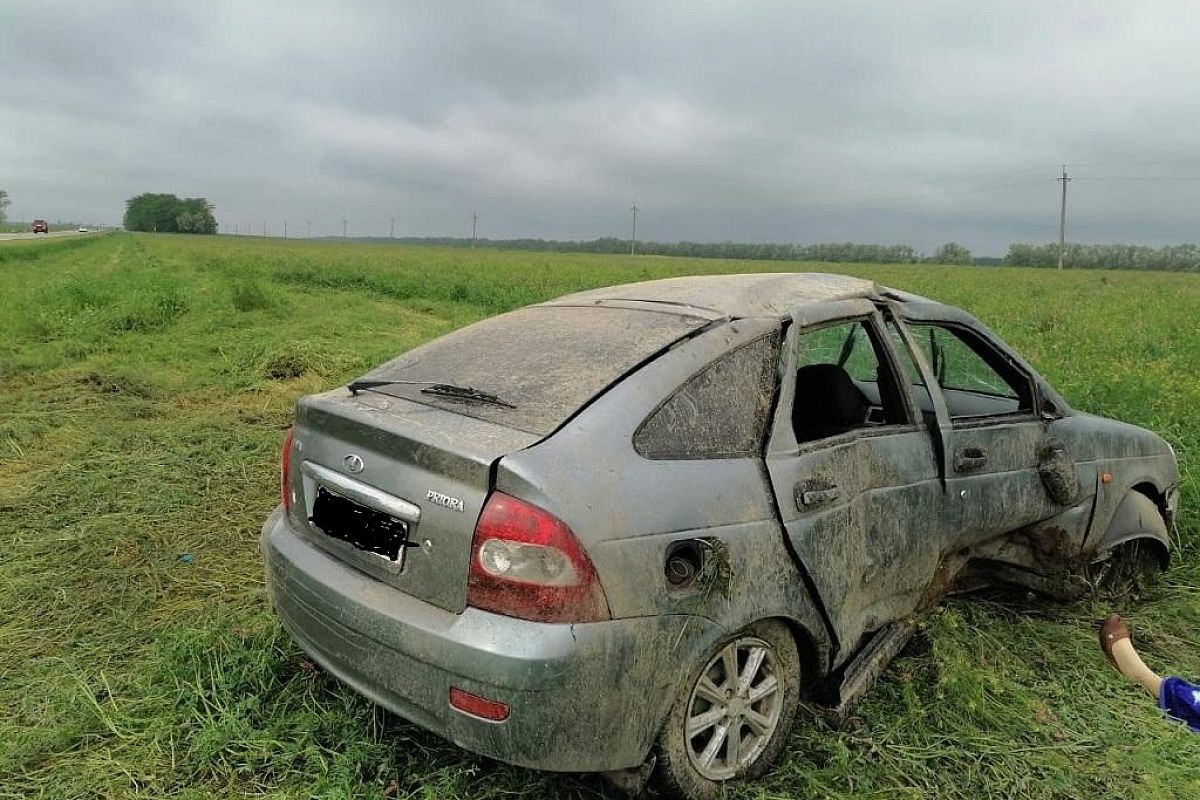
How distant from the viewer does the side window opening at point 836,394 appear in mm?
3041

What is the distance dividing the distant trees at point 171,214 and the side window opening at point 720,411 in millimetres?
149615

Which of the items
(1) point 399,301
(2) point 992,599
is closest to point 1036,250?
(1) point 399,301

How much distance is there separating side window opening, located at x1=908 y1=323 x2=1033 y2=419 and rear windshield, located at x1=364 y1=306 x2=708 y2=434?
126 cm

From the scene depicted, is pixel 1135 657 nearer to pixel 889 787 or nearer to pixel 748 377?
pixel 889 787

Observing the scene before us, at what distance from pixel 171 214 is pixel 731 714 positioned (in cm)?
15335

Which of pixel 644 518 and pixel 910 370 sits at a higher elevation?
pixel 910 370

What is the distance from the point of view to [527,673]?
6.48 ft

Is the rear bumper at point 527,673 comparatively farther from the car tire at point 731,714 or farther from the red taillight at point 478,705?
the car tire at point 731,714

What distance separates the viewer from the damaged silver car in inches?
80.4

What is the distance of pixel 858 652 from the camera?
2900 mm

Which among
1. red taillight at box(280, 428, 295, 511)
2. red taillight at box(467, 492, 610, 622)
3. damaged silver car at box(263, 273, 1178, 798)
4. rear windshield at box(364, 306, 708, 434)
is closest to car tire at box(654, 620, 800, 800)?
damaged silver car at box(263, 273, 1178, 798)

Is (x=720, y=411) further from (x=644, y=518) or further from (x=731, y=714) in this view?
(x=731, y=714)

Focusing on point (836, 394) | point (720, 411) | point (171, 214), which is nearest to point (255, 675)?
point (720, 411)

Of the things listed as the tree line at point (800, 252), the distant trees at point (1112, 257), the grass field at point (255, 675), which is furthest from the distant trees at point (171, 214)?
the grass field at point (255, 675)
